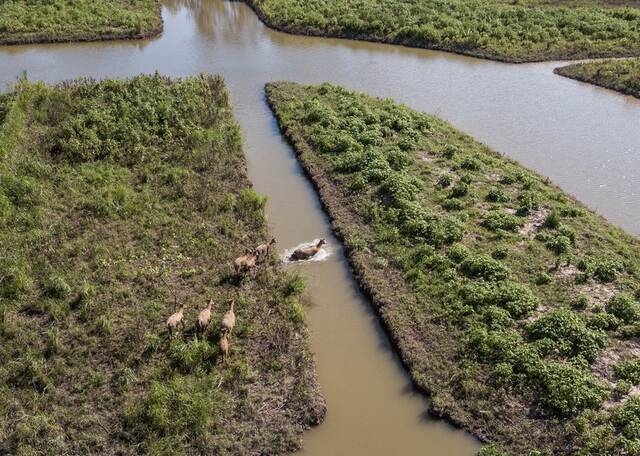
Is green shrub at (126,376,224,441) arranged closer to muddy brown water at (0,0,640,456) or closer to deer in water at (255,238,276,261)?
muddy brown water at (0,0,640,456)

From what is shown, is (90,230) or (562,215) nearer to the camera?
(90,230)

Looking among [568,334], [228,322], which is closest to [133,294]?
[228,322]

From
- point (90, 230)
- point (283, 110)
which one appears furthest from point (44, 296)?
point (283, 110)

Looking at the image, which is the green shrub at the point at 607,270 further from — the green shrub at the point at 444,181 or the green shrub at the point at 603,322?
the green shrub at the point at 444,181

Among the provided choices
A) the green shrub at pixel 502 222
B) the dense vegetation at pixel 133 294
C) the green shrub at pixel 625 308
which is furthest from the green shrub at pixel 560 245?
the dense vegetation at pixel 133 294

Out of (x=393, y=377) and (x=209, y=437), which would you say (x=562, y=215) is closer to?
(x=393, y=377)

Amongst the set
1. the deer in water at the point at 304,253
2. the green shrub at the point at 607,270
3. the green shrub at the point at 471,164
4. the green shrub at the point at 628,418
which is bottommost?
the deer in water at the point at 304,253

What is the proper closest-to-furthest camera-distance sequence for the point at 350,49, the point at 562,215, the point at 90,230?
the point at 90,230, the point at 562,215, the point at 350,49
